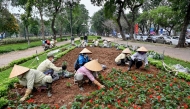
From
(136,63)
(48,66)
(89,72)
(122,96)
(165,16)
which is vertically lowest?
(122,96)

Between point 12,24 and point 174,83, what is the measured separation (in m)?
29.4

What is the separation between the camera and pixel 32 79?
4715 mm

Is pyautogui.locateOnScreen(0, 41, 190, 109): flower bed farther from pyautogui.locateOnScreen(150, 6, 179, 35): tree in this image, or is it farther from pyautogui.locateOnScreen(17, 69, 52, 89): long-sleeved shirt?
pyautogui.locateOnScreen(150, 6, 179, 35): tree

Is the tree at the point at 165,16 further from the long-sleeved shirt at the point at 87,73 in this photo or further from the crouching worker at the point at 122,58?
the long-sleeved shirt at the point at 87,73

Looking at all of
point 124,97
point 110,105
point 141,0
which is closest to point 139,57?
point 124,97

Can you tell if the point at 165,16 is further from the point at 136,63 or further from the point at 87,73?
the point at 87,73

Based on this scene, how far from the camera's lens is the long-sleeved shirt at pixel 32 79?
4.69 metres

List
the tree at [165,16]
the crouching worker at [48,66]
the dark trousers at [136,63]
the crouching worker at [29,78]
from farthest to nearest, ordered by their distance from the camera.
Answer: the tree at [165,16] → the dark trousers at [136,63] → the crouching worker at [48,66] → the crouching worker at [29,78]

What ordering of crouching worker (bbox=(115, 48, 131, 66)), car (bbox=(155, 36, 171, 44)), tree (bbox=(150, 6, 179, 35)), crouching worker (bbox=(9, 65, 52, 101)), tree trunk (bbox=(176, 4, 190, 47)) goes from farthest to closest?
1. tree (bbox=(150, 6, 179, 35))
2. car (bbox=(155, 36, 171, 44))
3. tree trunk (bbox=(176, 4, 190, 47))
4. crouching worker (bbox=(115, 48, 131, 66))
5. crouching worker (bbox=(9, 65, 52, 101))

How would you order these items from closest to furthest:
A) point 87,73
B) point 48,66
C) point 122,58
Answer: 1. point 87,73
2. point 48,66
3. point 122,58

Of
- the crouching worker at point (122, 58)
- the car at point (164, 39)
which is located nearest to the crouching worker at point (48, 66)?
the crouching worker at point (122, 58)

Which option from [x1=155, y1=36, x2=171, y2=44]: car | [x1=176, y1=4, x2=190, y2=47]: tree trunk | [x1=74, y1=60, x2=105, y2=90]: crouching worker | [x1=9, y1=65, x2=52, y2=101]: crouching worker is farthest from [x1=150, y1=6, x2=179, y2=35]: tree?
[x1=9, y1=65, x2=52, y2=101]: crouching worker

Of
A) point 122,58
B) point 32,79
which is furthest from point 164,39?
point 32,79

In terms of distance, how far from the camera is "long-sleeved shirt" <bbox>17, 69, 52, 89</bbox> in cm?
469
